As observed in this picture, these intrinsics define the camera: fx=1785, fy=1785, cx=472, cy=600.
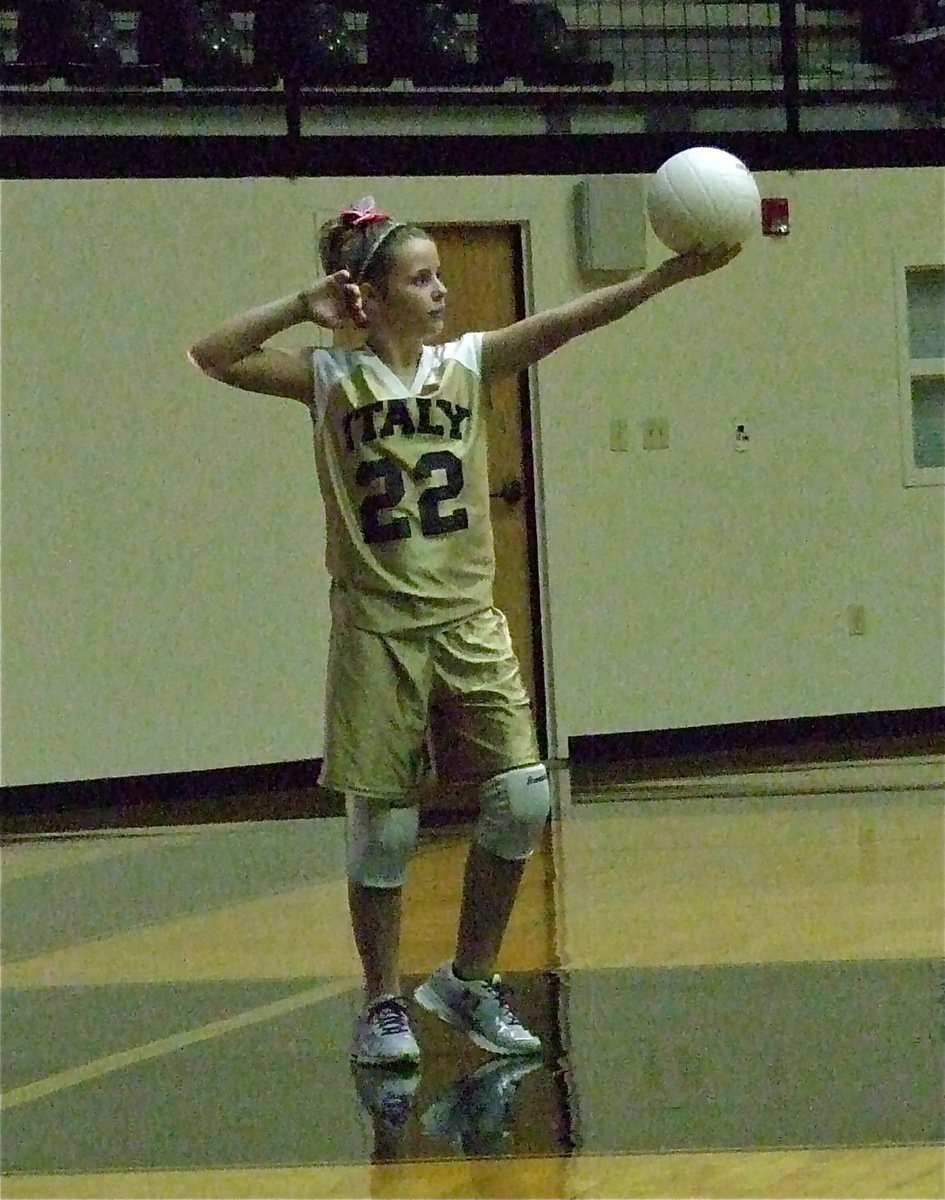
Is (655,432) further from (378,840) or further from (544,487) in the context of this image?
(378,840)

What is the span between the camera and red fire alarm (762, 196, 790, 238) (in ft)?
26.7

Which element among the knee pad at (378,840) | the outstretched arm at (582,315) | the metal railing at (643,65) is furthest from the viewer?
the metal railing at (643,65)

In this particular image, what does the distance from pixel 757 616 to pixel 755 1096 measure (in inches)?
212

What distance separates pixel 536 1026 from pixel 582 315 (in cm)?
134

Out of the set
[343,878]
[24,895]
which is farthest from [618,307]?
[24,895]

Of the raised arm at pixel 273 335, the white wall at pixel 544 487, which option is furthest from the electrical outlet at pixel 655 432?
the raised arm at pixel 273 335

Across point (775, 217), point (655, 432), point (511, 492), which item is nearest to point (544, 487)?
point (511, 492)

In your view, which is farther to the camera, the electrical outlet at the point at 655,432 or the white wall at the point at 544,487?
the electrical outlet at the point at 655,432

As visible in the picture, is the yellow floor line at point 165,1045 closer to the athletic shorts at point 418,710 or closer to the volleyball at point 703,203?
the athletic shorts at point 418,710

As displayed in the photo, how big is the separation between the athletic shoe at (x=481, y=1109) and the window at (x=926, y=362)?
19.2 ft

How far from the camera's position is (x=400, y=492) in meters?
3.22

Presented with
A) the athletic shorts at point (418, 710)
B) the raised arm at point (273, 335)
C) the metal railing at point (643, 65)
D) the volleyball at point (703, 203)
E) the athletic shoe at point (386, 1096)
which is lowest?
the athletic shoe at point (386, 1096)

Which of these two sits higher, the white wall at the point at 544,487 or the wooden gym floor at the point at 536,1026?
the white wall at the point at 544,487

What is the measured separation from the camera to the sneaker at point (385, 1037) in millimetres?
3178
